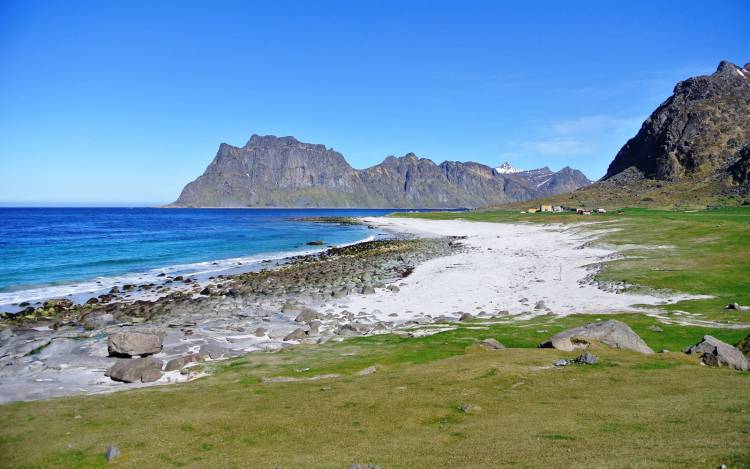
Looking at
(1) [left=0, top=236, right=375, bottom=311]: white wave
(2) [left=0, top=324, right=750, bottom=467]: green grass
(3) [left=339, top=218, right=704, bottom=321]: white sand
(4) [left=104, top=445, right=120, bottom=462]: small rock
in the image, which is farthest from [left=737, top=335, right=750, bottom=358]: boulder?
(1) [left=0, top=236, right=375, bottom=311]: white wave

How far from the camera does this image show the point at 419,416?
1381cm

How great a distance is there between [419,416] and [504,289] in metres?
28.4

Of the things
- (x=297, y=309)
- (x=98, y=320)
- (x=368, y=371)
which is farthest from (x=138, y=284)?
(x=368, y=371)

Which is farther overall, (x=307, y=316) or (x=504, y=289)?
(x=504, y=289)

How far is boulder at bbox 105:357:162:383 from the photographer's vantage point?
20.8m

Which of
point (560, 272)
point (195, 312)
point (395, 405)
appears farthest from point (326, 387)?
point (560, 272)

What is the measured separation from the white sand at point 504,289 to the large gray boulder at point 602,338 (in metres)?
9.62

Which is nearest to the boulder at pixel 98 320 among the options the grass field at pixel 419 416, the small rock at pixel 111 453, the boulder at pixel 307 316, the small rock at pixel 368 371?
the boulder at pixel 307 316

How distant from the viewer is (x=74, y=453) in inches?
485

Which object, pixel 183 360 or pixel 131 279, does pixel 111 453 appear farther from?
pixel 131 279

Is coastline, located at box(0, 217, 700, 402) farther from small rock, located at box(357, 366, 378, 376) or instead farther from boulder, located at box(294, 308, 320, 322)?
small rock, located at box(357, 366, 378, 376)

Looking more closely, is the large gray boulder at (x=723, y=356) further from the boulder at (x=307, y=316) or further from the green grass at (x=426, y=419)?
the boulder at (x=307, y=316)

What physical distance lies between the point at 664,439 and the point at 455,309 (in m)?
24.0

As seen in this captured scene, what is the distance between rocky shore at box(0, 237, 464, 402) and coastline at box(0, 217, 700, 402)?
0.33ft
